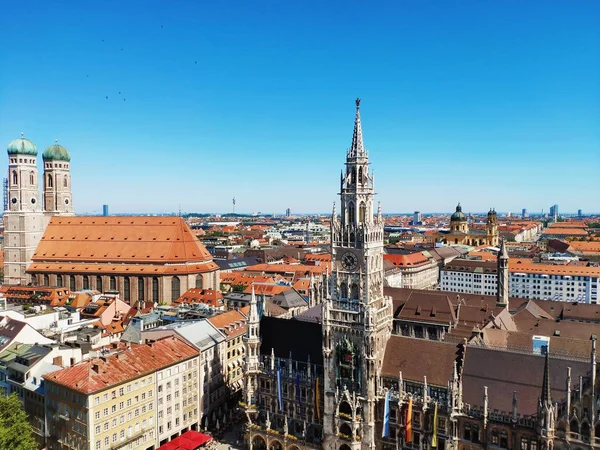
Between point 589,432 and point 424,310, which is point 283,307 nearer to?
point 424,310

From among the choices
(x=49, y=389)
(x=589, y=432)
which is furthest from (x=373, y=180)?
(x=49, y=389)

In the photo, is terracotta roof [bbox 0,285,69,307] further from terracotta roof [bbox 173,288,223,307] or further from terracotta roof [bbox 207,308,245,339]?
terracotta roof [bbox 207,308,245,339]

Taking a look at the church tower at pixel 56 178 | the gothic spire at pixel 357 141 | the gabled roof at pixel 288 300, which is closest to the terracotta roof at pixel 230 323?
the gabled roof at pixel 288 300

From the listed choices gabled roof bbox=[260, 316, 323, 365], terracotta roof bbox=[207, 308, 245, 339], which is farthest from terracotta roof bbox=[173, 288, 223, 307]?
gabled roof bbox=[260, 316, 323, 365]

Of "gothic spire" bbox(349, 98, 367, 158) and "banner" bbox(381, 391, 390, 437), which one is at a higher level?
"gothic spire" bbox(349, 98, 367, 158)

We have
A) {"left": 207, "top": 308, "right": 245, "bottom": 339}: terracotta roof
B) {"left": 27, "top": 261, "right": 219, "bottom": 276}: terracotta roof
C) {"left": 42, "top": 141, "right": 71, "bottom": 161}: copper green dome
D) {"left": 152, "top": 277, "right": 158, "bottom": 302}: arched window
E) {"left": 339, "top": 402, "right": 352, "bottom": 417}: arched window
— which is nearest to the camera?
{"left": 339, "top": 402, "right": 352, "bottom": 417}: arched window

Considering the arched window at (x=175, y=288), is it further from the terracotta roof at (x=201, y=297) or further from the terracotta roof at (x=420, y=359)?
the terracotta roof at (x=420, y=359)

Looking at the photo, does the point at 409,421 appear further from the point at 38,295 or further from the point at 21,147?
the point at 21,147
